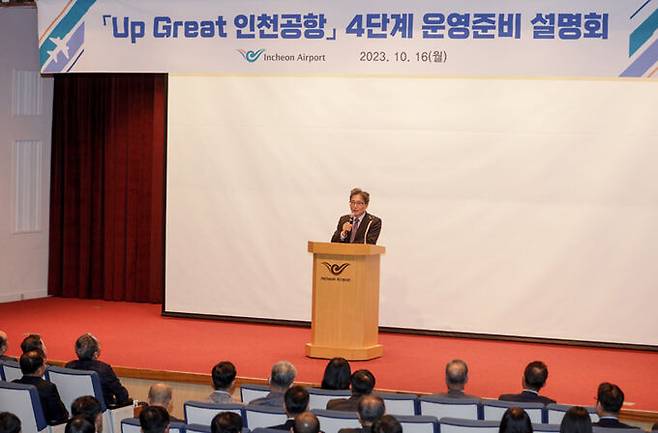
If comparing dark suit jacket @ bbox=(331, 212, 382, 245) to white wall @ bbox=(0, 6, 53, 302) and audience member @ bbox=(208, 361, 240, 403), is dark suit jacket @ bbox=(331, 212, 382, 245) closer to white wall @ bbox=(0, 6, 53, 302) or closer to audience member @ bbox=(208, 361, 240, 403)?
audience member @ bbox=(208, 361, 240, 403)

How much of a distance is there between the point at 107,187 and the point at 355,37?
13.7 feet

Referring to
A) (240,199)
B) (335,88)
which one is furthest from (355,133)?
(240,199)

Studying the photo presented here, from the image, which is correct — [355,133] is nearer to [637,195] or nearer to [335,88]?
[335,88]

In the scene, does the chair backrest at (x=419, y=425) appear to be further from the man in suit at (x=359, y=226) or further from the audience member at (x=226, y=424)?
the man in suit at (x=359, y=226)

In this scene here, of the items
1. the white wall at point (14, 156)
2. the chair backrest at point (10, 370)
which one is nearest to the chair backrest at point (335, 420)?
the chair backrest at point (10, 370)

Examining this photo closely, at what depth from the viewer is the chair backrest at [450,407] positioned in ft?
18.7

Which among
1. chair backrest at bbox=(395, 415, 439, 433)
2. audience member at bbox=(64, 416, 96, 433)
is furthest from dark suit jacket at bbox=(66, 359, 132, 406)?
chair backrest at bbox=(395, 415, 439, 433)

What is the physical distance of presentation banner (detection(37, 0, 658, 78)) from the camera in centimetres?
852

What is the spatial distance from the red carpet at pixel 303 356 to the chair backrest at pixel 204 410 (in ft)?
8.45

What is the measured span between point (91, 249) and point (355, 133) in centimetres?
368

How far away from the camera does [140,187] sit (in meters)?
11.9

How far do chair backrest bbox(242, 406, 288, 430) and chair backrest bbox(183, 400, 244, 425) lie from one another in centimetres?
4

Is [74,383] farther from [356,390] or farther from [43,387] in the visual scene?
[356,390]

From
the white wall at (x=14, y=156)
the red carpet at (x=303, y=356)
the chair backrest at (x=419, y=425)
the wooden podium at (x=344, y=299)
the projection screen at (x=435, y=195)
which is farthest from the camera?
the white wall at (x=14, y=156)
